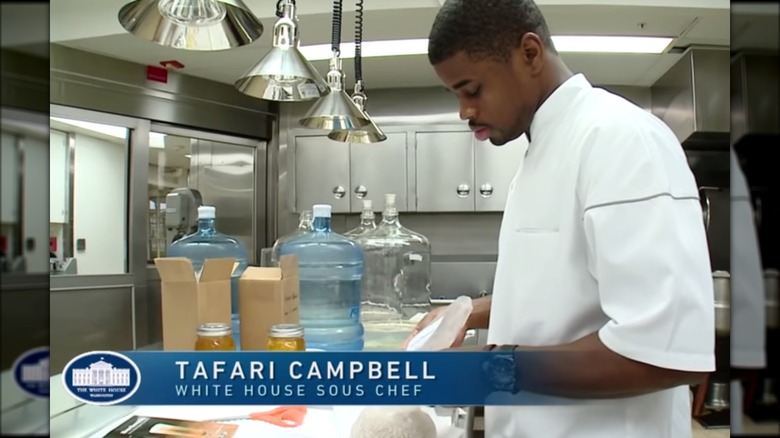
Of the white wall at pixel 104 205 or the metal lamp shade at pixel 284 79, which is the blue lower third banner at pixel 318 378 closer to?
the metal lamp shade at pixel 284 79

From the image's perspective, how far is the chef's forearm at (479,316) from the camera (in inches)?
22.1

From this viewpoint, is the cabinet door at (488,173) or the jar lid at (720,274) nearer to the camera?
the jar lid at (720,274)

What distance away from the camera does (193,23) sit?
0.66m

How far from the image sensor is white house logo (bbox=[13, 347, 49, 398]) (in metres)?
0.24

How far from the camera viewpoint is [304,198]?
95cm

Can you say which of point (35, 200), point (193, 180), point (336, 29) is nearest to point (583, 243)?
point (35, 200)

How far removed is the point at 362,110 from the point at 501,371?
591 mm

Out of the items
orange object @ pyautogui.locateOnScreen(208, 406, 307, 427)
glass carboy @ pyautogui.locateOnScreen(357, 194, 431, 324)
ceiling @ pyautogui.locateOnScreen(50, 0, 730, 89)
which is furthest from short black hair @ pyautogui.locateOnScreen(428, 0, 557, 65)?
glass carboy @ pyautogui.locateOnScreen(357, 194, 431, 324)

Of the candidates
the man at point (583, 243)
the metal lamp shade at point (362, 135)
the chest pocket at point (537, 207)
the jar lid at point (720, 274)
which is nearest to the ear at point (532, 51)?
the man at point (583, 243)

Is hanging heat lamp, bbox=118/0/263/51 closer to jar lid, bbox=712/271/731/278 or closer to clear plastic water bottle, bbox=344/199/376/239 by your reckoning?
clear plastic water bottle, bbox=344/199/376/239

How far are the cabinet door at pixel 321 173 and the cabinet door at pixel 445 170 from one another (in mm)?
160

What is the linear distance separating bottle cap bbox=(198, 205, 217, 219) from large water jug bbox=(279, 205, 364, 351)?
136 millimetres

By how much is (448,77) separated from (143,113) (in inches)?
25.2

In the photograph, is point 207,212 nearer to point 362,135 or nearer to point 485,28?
point 362,135
